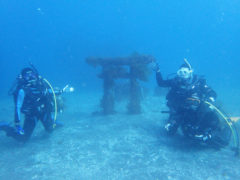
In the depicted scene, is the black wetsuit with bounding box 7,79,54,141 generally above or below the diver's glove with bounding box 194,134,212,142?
above

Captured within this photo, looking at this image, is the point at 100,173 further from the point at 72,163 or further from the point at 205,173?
the point at 205,173

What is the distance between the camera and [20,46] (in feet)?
608

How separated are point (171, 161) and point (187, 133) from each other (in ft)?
3.95

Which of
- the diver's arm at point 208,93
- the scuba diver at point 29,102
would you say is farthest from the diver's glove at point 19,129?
the diver's arm at point 208,93

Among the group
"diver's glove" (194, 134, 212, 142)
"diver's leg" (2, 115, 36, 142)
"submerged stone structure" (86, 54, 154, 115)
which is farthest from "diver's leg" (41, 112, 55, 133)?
"diver's glove" (194, 134, 212, 142)

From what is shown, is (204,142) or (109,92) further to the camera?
(109,92)

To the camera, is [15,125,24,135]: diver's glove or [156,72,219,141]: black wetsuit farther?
[15,125,24,135]: diver's glove

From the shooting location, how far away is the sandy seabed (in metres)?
4.52

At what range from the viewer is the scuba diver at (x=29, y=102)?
6.21 m

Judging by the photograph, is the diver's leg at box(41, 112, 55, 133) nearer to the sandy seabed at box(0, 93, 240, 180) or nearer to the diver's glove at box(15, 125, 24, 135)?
the sandy seabed at box(0, 93, 240, 180)

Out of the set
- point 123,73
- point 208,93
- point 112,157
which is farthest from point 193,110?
point 123,73

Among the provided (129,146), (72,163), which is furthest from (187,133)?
(72,163)

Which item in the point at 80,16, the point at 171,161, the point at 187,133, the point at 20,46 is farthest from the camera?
the point at 20,46

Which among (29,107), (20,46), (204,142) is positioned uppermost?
(20,46)
